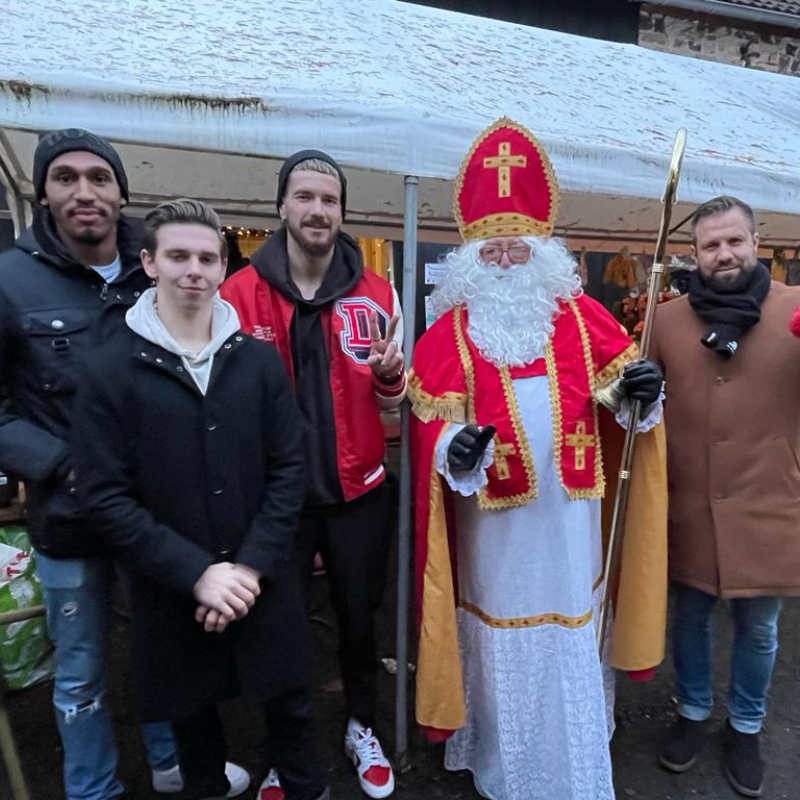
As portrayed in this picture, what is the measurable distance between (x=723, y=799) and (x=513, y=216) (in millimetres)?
2204

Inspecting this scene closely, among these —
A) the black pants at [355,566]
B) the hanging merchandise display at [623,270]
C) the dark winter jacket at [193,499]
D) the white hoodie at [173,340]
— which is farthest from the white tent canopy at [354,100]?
the hanging merchandise display at [623,270]

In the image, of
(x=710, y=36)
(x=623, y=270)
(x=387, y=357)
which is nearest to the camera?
(x=387, y=357)

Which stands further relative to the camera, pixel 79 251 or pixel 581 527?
pixel 581 527

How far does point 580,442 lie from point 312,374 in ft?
2.99

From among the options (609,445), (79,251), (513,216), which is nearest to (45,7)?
(79,251)

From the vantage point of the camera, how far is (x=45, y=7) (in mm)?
2307

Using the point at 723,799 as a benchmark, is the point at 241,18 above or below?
above

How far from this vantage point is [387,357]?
6.83 ft

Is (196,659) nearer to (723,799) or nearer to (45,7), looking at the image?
(723,799)

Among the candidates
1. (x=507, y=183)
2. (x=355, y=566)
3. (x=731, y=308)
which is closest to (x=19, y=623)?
(x=355, y=566)

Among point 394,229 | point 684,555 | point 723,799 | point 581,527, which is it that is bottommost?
point 723,799

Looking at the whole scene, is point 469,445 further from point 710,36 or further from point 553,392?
point 710,36

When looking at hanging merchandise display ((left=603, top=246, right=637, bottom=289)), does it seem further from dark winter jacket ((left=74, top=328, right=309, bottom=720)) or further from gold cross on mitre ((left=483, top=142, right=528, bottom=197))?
dark winter jacket ((left=74, top=328, right=309, bottom=720))

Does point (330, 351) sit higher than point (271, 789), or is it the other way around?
point (330, 351)
